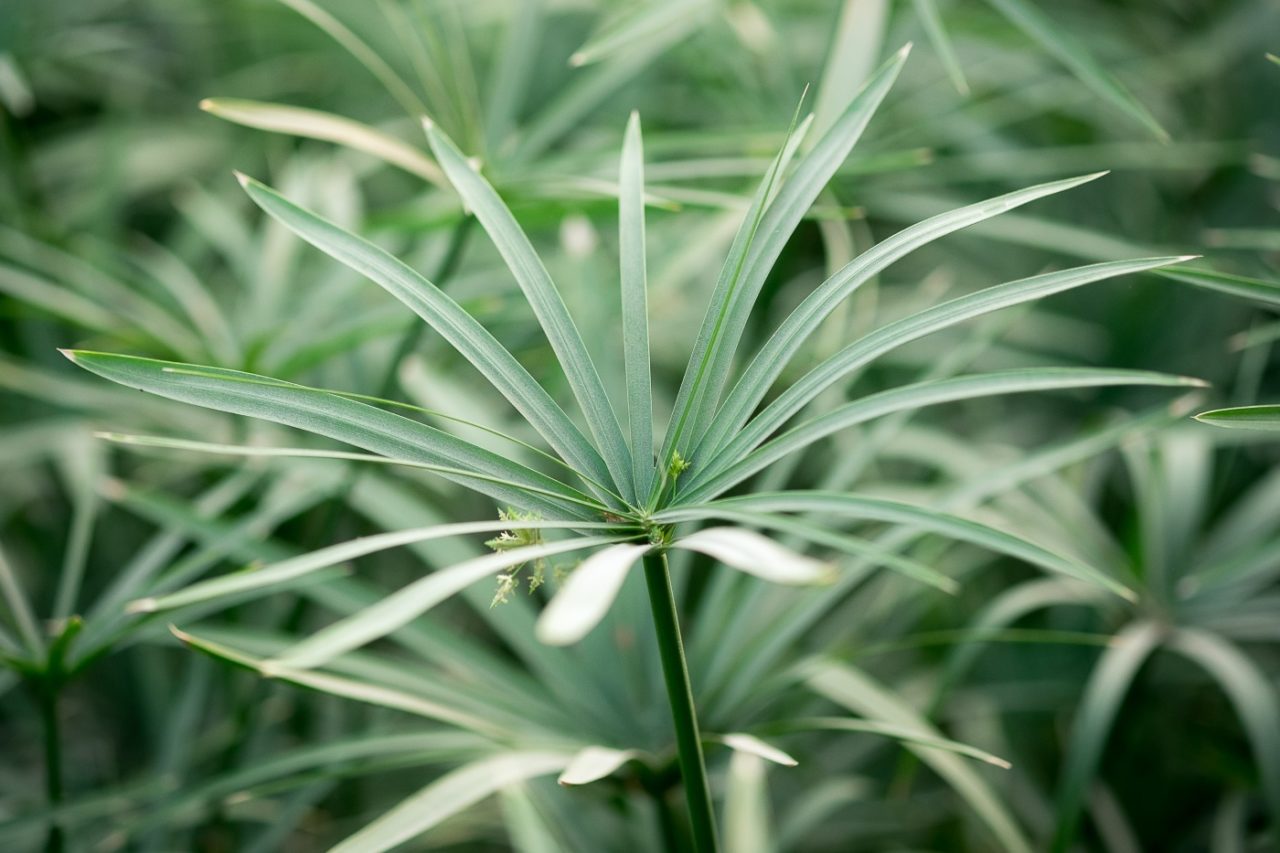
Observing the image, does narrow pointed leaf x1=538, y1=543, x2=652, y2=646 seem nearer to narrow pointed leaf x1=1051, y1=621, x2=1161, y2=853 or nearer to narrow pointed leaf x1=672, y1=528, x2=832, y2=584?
narrow pointed leaf x1=672, y1=528, x2=832, y2=584

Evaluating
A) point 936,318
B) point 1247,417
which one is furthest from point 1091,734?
point 936,318

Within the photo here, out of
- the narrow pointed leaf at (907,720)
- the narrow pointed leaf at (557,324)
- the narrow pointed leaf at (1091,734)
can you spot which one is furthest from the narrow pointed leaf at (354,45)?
the narrow pointed leaf at (1091,734)

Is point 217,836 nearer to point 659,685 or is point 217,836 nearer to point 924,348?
point 659,685

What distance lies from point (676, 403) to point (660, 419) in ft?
1.99

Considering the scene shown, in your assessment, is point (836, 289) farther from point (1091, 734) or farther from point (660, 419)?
point (660, 419)

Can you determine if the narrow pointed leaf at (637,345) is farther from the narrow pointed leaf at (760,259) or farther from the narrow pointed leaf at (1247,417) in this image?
the narrow pointed leaf at (1247,417)

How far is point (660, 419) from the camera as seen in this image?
3.49ft

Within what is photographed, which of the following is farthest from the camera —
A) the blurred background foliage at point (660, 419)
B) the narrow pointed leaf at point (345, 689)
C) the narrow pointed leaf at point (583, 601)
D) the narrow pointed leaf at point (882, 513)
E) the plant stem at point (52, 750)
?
the blurred background foliage at point (660, 419)

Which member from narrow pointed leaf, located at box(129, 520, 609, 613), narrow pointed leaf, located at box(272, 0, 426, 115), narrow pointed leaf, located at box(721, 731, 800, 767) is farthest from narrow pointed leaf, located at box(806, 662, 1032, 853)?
narrow pointed leaf, located at box(272, 0, 426, 115)

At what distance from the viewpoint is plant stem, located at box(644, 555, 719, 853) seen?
0.46 m

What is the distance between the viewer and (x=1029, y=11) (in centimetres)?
72

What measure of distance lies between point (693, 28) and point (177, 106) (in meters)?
0.87

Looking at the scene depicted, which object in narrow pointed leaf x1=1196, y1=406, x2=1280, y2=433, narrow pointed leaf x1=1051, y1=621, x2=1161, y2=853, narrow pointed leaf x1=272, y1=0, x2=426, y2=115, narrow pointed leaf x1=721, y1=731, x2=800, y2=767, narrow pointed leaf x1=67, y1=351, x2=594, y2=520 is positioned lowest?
narrow pointed leaf x1=721, y1=731, x2=800, y2=767

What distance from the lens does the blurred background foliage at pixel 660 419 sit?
719 mm
